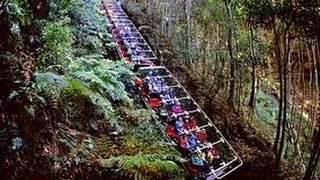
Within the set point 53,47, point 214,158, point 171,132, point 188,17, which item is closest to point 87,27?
point 188,17

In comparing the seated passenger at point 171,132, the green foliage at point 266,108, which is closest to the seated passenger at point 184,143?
the seated passenger at point 171,132

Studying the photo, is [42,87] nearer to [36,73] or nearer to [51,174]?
[36,73]

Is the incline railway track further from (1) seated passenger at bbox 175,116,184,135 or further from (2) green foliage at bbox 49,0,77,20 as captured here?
(2) green foliage at bbox 49,0,77,20

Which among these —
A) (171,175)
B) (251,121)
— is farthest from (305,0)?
(251,121)

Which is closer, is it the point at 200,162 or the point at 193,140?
the point at 200,162

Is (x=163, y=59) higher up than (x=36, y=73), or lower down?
lower down

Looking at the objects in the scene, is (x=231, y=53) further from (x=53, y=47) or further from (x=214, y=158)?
(x=53, y=47)
